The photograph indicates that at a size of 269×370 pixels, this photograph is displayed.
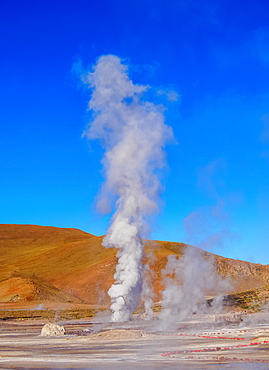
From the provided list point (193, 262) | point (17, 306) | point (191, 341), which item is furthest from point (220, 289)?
point (191, 341)

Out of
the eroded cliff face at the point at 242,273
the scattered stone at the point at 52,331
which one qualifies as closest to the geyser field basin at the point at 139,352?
the scattered stone at the point at 52,331

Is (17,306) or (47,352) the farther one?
(17,306)

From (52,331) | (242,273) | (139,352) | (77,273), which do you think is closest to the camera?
(139,352)

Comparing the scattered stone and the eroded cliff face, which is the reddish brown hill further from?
the scattered stone

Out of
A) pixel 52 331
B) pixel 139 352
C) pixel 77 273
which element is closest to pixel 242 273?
pixel 77 273

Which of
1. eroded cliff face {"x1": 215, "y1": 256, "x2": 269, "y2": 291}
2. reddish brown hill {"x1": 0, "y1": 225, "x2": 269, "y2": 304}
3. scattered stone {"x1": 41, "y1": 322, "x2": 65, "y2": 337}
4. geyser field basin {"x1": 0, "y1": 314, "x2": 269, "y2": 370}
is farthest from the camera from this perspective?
eroded cliff face {"x1": 215, "y1": 256, "x2": 269, "y2": 291}

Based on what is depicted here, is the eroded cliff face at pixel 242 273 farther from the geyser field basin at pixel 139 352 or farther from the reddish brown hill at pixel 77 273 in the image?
the geyser field basin at pixel 139 352

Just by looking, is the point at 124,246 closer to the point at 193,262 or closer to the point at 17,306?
the point at 193,262

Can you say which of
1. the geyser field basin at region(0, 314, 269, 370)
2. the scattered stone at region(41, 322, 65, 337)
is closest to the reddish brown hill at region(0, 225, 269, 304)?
the scattered stone at region(41, 322, 65, 337)

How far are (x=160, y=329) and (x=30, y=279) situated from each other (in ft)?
314

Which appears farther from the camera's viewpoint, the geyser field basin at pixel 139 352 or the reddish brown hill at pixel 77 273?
the reddish brown hill at pixel 77 273

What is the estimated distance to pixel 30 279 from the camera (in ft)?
440

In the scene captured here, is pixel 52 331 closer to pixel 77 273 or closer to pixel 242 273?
pixel 77 273

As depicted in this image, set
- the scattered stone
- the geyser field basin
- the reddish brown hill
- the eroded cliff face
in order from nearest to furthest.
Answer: the geyser field basin
the scattered stone
the reddish brown hill
the eroded cliff face
